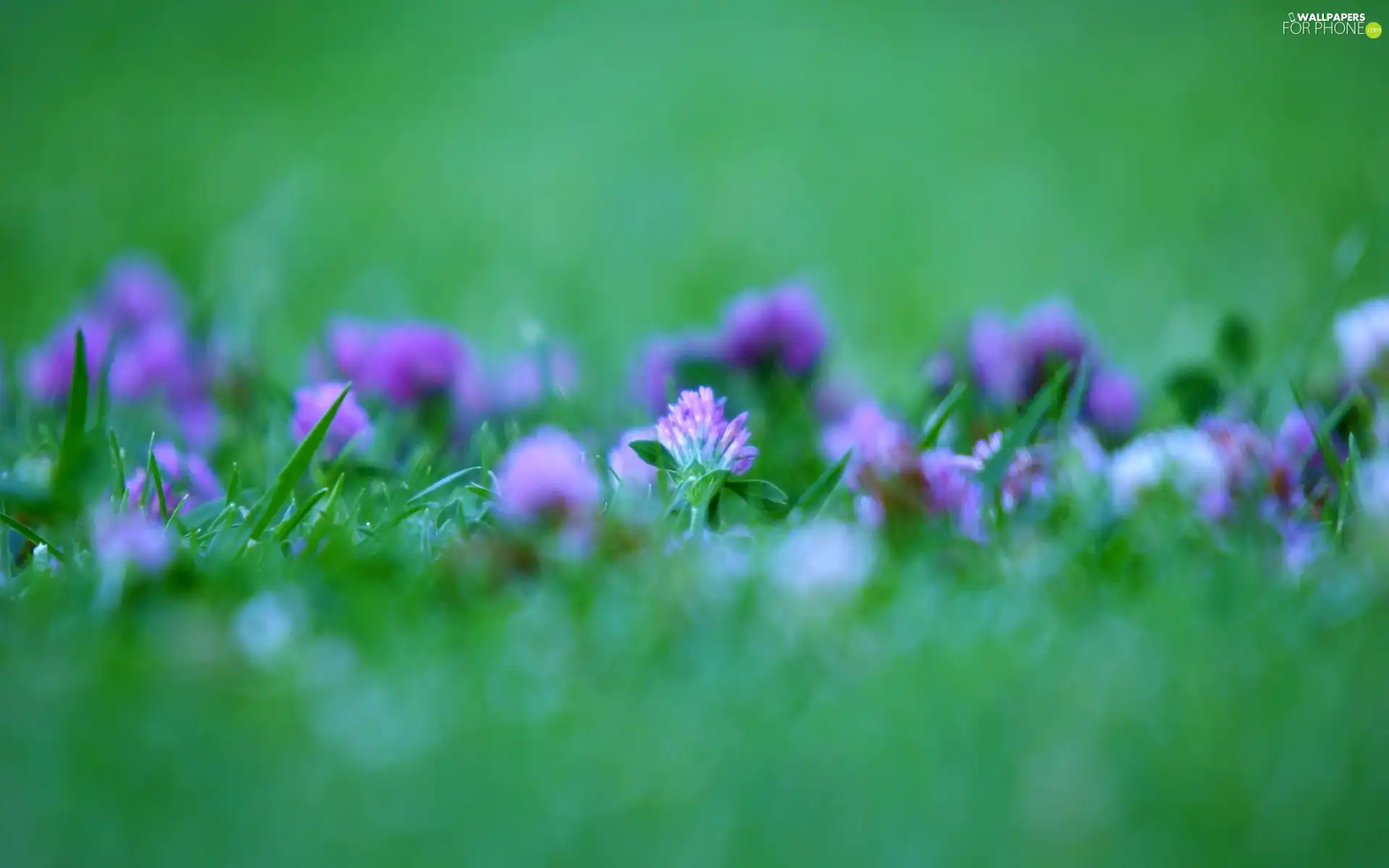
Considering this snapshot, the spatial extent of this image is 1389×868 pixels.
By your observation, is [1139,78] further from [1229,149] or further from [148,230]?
[148,230]

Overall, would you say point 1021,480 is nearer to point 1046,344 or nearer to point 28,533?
point 1046,344

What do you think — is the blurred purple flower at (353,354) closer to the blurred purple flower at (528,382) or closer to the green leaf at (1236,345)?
the blurred purple flower at (528,382)

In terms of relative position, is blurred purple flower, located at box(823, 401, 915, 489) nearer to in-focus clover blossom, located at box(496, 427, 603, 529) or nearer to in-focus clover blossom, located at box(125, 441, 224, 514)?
in-focus clover blossom, located at box(496, 427, 603, 529)

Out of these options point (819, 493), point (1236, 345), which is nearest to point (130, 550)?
point (819, 493)

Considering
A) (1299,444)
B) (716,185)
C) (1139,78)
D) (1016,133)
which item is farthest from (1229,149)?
(1299,444)

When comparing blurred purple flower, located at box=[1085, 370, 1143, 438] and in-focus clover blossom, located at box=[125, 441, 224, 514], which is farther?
blurred purple flower, located at box=[1085, 370, 1143, 438]

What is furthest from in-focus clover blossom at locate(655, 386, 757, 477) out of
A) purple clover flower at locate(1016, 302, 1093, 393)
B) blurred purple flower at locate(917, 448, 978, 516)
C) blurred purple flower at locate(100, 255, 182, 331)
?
blurred purple flower at locate(100, 255, 182, 331)
